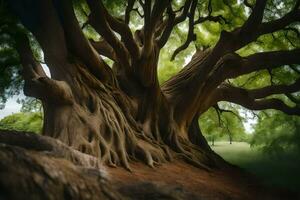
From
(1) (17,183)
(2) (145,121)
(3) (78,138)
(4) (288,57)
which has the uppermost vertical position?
(4) (288,57)

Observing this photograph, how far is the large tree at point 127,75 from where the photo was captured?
7.51 m

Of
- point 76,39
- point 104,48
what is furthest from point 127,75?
point 76,39

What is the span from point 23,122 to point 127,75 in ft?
23.6

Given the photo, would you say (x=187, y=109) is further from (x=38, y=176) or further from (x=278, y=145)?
(x=38, y=176)

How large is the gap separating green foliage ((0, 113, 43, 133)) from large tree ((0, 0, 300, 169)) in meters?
5.08

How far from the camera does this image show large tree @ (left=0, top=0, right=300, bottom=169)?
7508 mm

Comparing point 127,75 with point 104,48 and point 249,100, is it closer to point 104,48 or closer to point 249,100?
point 104,48

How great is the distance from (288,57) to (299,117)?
13.0ft

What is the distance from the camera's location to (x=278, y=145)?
826cm

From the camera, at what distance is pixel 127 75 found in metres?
10.3

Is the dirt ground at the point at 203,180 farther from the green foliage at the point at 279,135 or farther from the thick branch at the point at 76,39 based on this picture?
the thick branch at the point at 76,39

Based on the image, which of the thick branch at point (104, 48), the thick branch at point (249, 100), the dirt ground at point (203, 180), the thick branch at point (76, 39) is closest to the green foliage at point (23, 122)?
the thick branch at point (104, 48)

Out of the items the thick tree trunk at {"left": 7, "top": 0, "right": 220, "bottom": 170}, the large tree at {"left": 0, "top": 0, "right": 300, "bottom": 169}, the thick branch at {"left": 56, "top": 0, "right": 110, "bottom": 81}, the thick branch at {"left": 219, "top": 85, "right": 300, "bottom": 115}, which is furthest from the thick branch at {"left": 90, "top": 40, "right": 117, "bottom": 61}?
the thick branch at {"left": 219, "top": 85, "right": 300, "bottom": 115}

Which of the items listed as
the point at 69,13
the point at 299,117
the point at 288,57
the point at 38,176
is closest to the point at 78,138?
the point at 69,13
